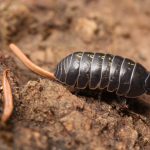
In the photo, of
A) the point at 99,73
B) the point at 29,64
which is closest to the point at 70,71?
the point at 99,73

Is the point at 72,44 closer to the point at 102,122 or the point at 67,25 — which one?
the point at 67,25

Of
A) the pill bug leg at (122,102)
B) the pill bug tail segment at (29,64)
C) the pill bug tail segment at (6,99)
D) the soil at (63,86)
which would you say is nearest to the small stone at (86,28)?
the soil at (63,86)

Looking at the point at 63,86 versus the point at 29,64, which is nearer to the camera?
the point at 63,86

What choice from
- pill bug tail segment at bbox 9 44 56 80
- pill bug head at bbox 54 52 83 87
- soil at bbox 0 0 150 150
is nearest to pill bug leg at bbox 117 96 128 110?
soil at bbox 0 0 150 150

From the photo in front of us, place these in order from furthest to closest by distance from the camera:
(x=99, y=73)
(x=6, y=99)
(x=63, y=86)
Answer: (x=99, y=73), (x=63, y=86), (x=6, y=99)

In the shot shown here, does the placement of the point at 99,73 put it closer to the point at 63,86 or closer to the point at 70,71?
the point at 70,71

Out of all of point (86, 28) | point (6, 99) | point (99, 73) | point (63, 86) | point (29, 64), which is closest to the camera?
point (6, 99)
